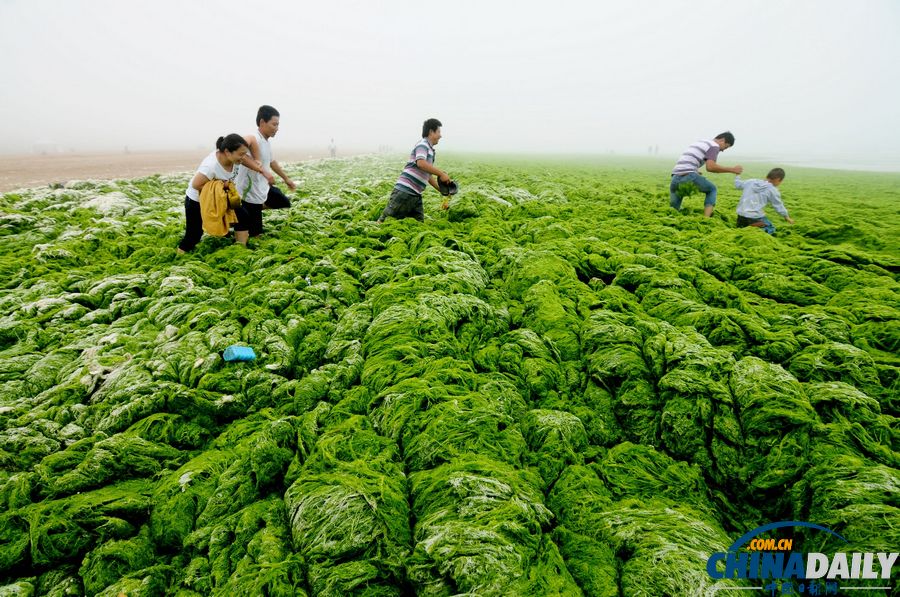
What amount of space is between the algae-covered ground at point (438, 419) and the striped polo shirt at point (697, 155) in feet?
10.6

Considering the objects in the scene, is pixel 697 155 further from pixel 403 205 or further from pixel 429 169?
pixel 403 205

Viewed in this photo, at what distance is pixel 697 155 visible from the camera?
7.79 meters

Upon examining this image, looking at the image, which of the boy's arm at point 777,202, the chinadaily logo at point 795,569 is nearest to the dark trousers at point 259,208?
the chinadaily logo at point 795,569

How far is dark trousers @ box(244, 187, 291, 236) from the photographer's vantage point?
6.04 metres

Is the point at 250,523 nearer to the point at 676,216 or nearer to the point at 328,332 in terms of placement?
the point at 328,332

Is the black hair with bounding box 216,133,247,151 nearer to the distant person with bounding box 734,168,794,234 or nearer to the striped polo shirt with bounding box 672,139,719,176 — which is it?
the striped polo shirt with bounding box 672,139,719,176

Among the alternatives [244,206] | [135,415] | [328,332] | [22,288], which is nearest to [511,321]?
[328,332]

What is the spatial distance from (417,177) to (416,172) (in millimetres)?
89

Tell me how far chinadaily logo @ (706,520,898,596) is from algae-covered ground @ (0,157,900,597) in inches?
2.4

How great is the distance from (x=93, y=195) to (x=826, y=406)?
1474 cm

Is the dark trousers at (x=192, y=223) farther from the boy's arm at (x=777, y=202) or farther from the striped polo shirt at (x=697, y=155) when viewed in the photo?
the boy's arm at (x=777, y=202)

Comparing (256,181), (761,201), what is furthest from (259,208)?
(761,201)

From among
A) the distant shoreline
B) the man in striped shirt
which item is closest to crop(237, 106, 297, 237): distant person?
the man in striped shirt

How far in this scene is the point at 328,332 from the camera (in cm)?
393
